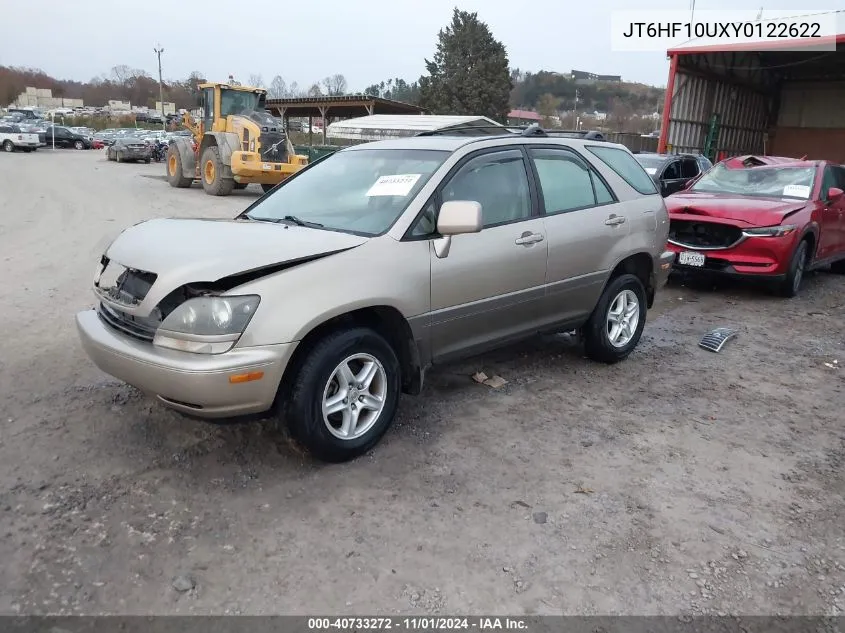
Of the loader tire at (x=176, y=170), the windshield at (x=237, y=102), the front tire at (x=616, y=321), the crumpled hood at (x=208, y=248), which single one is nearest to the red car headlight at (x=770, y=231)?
the front tire at (x=616, y=321)

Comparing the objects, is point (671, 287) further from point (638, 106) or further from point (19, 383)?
point (638, 106)

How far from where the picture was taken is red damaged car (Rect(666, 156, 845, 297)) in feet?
24.5

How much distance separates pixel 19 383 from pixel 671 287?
7.38 metres

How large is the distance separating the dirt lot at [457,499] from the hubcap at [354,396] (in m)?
0.21

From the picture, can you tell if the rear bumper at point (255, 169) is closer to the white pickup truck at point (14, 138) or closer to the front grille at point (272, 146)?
the front grille at point (272, 146)

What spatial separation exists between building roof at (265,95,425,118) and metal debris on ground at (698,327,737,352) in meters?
22.7

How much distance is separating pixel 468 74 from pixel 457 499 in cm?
5148

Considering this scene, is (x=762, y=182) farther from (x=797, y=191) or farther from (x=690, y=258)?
(x=690, y=258)

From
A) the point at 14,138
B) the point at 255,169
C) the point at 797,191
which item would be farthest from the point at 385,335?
the point at 14,138

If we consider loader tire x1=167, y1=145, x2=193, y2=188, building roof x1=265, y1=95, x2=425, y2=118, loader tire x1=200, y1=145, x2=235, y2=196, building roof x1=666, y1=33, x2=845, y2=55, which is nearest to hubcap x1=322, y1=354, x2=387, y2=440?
Result: loader tire x1=200, y1=145, x2=235, y2=196

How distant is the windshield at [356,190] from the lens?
149 inches

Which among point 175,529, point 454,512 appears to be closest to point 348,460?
point 454,512

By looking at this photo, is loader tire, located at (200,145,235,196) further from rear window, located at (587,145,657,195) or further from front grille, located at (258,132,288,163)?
rear window, located at (587,145,657,195)

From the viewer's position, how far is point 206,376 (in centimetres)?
291
